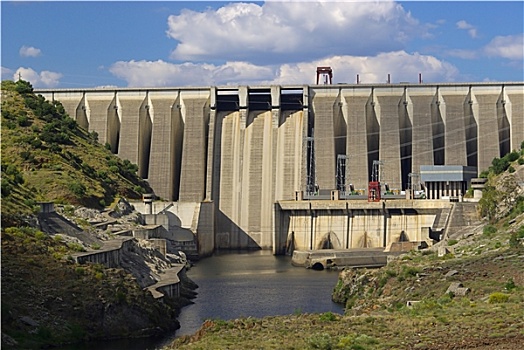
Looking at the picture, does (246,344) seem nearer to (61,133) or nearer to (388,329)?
(388,329)

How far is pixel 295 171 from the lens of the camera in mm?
106938

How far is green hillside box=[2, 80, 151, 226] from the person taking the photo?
83019mm

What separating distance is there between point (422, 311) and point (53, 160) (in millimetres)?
55134

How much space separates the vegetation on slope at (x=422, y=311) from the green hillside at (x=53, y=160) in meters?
25.3

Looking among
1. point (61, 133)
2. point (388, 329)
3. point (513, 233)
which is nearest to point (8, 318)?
point (388, 329)

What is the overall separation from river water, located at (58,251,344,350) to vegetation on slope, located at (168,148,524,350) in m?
3.51

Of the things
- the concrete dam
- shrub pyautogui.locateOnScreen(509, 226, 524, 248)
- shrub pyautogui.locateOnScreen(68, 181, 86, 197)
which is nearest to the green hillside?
shrub pyautogui.locateOnScreen(68, 181, 86, 197)

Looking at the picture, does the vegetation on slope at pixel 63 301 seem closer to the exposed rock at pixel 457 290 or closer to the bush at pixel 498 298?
the exposed rock at pixel 457 290

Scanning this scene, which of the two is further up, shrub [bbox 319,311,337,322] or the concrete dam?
the concrete dam

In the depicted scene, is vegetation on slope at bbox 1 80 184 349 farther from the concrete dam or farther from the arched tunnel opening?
the concrete dam

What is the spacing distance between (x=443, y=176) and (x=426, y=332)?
70382 mm

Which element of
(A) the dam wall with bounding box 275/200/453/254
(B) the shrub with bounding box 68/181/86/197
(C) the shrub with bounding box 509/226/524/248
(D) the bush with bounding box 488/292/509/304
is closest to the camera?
(D) the bush with bounding box 488/292/509/304

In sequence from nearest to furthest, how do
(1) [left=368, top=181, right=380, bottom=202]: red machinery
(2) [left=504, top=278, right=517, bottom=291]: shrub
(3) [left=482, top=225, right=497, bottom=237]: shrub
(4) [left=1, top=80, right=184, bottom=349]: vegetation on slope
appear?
(2) [left=504, top=278, right=517, bottom=291]: shrub < (4) [left=1, top=80, right=184, bottom=349]: vegetation on slope < (3) [left=482, top=225, right=497, bottom=237]: shrub < (1) [left=368, top=181, right=380, bottom=202]: red machinery

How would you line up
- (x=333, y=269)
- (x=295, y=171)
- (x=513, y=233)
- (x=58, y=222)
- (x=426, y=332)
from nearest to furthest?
(x=426, y=332) < (x=513, y=233) < (x=58, y=222) < (x=333, y=269) < (x=295, y=171)
